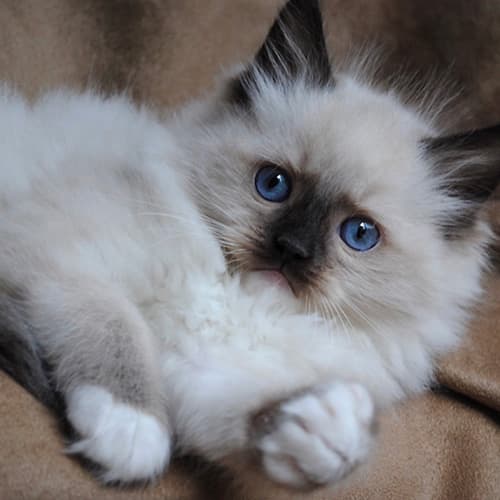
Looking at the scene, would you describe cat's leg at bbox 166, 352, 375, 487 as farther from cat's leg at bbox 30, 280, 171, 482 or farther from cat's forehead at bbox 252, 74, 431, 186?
cat's forehead at bbox 252, 74, 431, 186

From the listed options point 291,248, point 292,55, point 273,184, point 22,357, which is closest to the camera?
point 22,357

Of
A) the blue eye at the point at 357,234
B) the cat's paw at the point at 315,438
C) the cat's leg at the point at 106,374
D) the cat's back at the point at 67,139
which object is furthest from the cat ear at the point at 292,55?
the cat's paw at the point at 315,438

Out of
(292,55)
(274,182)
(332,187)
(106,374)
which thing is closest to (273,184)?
(274,182)

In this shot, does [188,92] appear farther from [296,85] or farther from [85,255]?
[85,255]

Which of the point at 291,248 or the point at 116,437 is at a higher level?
the point at 291,248

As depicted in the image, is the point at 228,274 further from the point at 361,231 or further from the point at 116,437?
the point at 116,437

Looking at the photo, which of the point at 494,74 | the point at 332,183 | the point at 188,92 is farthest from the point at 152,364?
the point at 494,74

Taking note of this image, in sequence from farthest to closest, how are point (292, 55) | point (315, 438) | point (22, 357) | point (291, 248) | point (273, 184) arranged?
point (292, 55) < point (273, 184) < point (291, 248) < point (22, 357) < point (315, 438)
